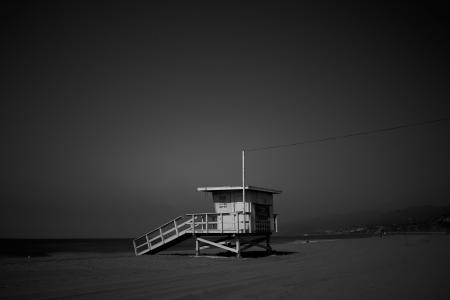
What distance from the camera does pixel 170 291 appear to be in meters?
10.4

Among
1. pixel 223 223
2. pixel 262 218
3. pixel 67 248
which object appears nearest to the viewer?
pixel 223 223

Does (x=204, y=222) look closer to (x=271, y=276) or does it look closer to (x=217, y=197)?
(x=217, y=197)

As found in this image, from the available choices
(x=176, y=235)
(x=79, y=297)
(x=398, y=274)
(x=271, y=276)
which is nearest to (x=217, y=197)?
(x=176, y=235)

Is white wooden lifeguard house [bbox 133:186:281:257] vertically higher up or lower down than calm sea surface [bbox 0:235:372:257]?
higher up

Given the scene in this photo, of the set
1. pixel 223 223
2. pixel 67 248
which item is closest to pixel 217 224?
pixel 223 223

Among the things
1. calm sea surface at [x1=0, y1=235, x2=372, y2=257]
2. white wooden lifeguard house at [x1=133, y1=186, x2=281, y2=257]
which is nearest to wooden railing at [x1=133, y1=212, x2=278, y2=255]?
white wooden lifeguard house at [x1=133, y1=186, x2=281, y2=257]

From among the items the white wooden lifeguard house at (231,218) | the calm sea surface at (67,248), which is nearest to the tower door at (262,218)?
the white wooden lifeguard house at (231,218)

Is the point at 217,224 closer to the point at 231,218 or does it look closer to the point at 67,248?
the point at 231,218

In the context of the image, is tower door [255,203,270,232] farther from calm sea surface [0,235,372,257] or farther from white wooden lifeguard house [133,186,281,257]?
calm sea surface [0,235,372,257]

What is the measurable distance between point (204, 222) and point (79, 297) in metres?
14.5

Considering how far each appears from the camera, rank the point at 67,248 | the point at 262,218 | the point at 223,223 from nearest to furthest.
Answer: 1. the point at 223,223
2. the point at 262,218
3. the point at 67,248

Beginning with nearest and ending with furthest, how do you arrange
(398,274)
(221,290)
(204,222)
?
1. (221,290)
2. (398,274)
3. (204,222)

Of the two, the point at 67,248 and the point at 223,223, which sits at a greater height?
the point at 223,223

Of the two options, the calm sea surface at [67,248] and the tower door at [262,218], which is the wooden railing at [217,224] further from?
the calm sea surface at [67,248]
